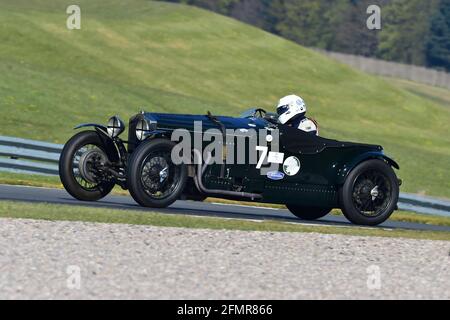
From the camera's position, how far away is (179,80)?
148ft

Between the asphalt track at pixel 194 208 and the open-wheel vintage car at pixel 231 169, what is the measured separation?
0.34 m

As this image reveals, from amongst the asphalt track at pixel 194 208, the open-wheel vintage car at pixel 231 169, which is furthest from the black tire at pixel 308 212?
the open-wheel vintage car at pixel 231 169

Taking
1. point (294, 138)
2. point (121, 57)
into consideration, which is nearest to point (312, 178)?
point (294, 138)

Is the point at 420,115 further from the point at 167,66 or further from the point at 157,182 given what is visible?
the point at 157,182

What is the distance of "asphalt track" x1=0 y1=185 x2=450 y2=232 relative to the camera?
540 inches

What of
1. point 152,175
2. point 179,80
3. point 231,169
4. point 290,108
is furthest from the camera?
point 179,80

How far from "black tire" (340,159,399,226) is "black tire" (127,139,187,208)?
7.27 feet

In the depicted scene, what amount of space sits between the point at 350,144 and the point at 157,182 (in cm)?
263

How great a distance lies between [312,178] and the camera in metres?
13.5

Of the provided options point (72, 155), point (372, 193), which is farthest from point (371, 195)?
point (72, 155)

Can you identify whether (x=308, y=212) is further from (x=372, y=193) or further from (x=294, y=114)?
(x=294, y=114)

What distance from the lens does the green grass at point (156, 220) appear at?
39.2 ft

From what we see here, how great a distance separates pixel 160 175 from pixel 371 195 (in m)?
2.88

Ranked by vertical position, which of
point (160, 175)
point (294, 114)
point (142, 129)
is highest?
point (294, 114)
